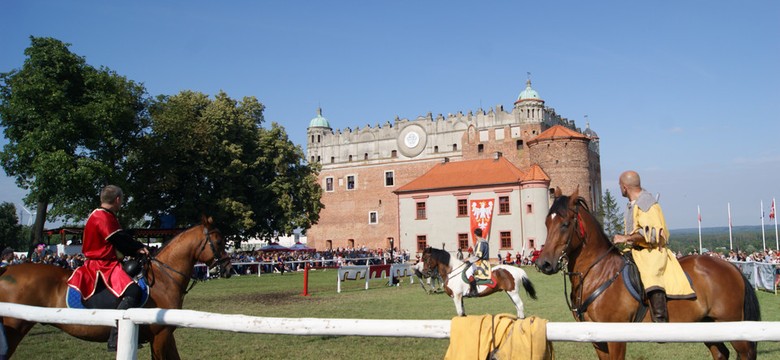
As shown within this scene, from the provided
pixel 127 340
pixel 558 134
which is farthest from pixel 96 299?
pixel 558 134

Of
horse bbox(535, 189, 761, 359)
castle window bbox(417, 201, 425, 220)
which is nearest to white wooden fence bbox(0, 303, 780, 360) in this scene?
horse bbox(535, 189, 761, 359)

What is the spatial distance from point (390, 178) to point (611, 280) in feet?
191

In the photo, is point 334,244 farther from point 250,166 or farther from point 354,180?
point 250,166

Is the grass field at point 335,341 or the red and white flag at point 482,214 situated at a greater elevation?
the red and white flag at point 482,214

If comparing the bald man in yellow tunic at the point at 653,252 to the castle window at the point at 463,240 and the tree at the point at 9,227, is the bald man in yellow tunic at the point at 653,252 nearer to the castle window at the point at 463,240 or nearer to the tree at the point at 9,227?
the castle window at the point at 463,240

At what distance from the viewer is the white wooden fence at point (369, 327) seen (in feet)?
8.43

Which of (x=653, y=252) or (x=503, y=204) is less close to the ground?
(x=503, y=204)

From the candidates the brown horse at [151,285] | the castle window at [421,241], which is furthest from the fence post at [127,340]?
the castle window at [421,241]

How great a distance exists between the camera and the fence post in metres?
3.33

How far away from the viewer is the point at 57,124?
27.5m

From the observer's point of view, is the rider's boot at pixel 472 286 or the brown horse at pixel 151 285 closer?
the brown horse at pixel 151 285

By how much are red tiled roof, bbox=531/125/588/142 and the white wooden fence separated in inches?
2058

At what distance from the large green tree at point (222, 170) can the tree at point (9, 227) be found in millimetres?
41155

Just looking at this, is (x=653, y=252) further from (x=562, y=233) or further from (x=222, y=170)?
(x=222, y=170)
